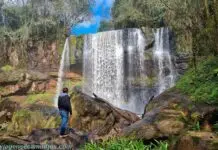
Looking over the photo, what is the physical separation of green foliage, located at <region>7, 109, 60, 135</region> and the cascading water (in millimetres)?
13157

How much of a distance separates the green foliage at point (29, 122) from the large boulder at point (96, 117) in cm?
113

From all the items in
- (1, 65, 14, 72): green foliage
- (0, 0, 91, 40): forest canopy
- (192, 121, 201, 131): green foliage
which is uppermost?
(0, 0, 91, 40): forest canopy

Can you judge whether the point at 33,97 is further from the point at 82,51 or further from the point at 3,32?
the point at 3,32

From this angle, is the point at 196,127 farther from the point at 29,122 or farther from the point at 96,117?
the point at 29,122

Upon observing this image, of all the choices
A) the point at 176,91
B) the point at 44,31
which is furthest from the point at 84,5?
the point at 176,91

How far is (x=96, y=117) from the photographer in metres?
16.9

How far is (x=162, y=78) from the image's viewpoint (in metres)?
30.2

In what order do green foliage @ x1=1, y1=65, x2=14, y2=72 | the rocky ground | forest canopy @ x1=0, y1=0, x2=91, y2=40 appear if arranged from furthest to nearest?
forest canopy @ x1=0, y1=0, x2=91, y2=40 < green foliage @ x1=1, y1=65, x2=14, y2=72 < the rocky ground

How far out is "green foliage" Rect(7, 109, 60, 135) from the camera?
1744cm

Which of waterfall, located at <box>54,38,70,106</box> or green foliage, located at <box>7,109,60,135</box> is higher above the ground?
waterfall, located at <box>54,38,70,106</box>

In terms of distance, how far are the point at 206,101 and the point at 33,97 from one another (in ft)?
76.0

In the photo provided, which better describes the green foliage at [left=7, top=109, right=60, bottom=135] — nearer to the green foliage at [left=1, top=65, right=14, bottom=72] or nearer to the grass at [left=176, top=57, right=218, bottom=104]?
the grass at [left=176, top=57, right=218, bottom=104]

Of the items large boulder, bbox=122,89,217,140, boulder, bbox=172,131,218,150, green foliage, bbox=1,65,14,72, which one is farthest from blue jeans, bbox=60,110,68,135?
green foliage, bbox=1,65,14,72

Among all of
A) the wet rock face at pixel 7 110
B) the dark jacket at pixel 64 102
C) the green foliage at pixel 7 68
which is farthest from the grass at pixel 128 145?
the green foliage at pixel 7 68
